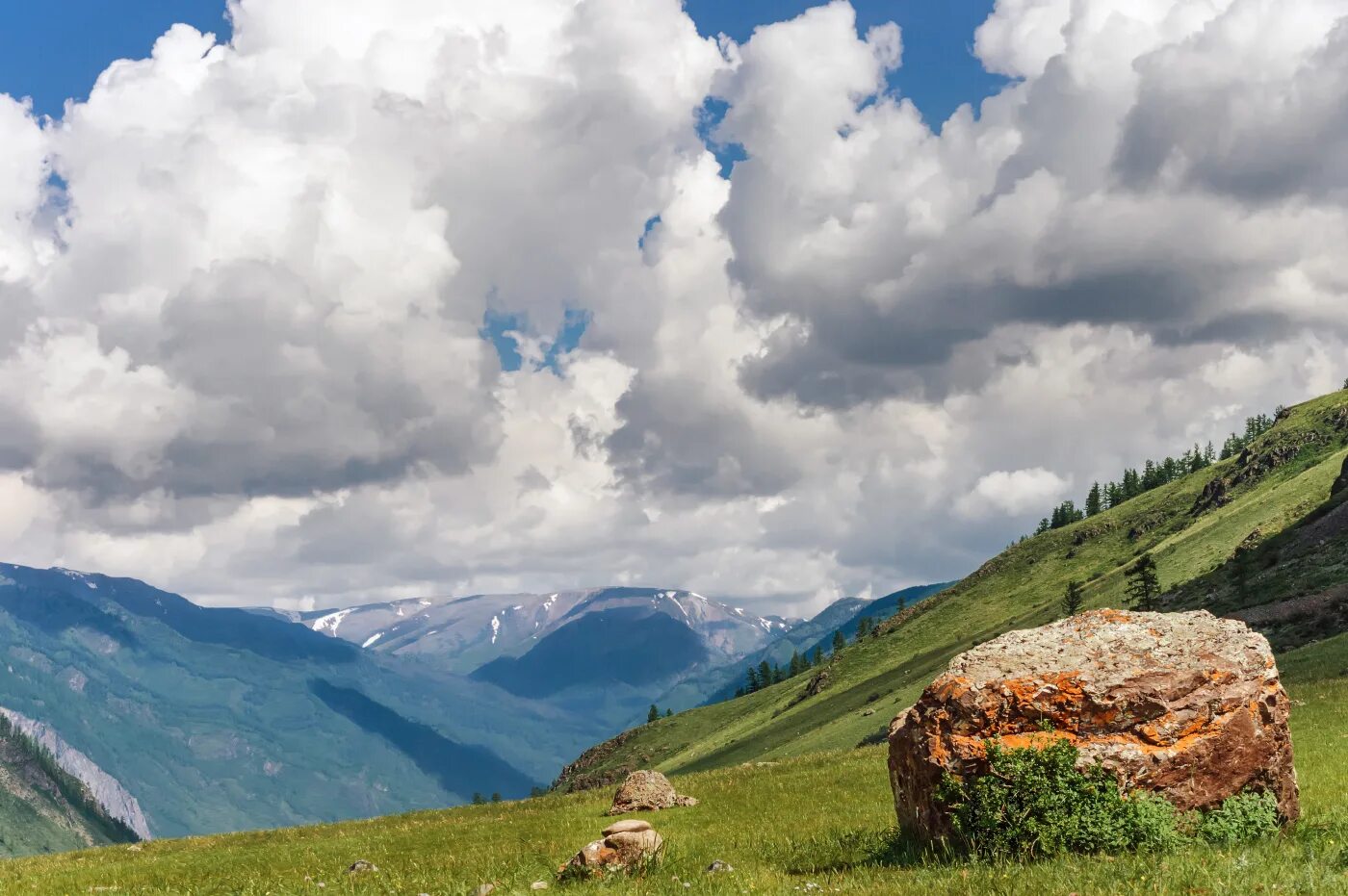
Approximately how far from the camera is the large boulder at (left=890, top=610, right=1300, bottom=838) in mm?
15172

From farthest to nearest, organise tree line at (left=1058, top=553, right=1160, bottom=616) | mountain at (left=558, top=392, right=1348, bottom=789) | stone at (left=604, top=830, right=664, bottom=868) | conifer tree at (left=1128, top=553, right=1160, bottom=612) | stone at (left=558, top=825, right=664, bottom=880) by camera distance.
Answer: tree line at (left=1058, top=553, right=1160, bottom=616)
conifer tree at (left=1128, top=553, right=1160, bottom=612)
mountain at (left=558, top=392, right=1348, bottom=789)
stone at (left=604, top=830, right=664, bottom=868)
stone at (left=558, top=825, right=664, bottom=880)

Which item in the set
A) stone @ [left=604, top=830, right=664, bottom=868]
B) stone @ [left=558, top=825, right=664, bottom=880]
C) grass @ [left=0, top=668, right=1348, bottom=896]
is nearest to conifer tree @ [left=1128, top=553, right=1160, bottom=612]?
grass @ [left=0, top=668, right=1348, bottom=896]

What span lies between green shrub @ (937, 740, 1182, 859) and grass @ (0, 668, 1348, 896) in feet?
2.53

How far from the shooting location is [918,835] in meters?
16.4

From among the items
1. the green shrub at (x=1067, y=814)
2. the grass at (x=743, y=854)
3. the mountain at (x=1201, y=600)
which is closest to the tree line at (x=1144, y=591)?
the mountain at (x=1201, y=600)

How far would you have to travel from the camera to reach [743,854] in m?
18.9

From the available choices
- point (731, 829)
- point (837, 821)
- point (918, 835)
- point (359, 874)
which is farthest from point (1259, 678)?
point (359, 874)

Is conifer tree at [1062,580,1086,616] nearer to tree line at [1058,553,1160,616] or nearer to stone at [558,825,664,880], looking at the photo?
tree line at [1058,553,1160,616]

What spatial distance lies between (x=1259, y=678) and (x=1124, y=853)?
4388mm

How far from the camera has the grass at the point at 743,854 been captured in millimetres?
12023

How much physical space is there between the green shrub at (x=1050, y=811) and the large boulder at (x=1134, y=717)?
28 cm

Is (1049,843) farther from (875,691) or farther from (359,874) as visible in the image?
(875,691)

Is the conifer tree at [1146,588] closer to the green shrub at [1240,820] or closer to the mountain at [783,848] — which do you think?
the mountain at [783,848]

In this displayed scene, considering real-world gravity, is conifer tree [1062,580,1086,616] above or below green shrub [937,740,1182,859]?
above
